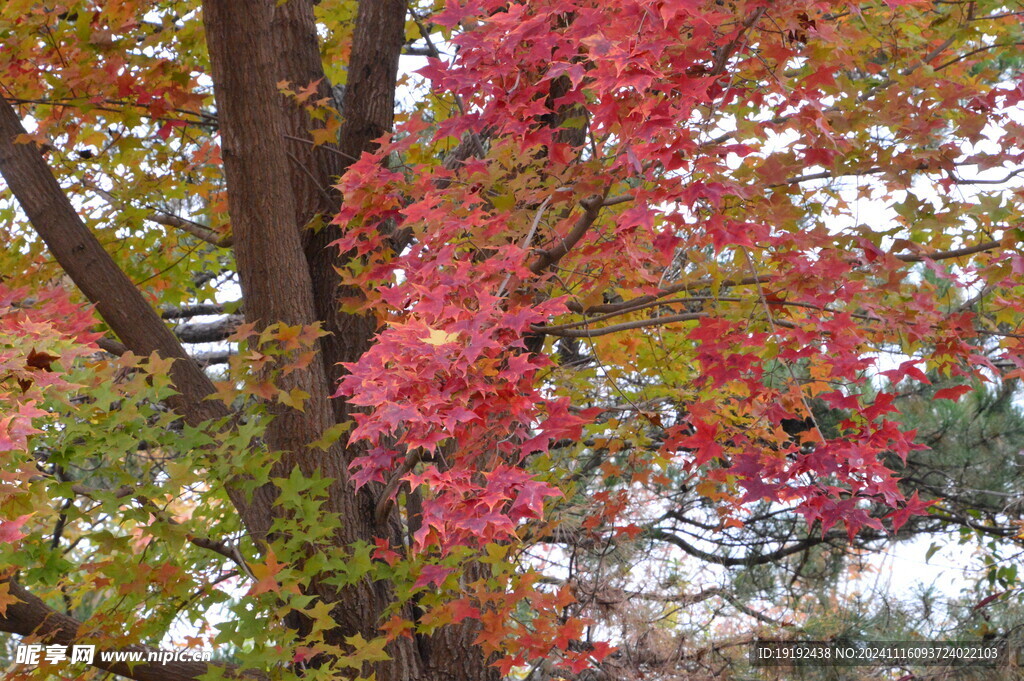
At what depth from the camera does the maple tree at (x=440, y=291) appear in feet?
7.75

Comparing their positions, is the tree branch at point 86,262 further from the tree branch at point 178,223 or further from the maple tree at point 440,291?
the tree branch at point 178,223

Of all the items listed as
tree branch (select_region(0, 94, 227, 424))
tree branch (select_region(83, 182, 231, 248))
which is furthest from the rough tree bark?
tree branch (select_region(83, 182, 231, 248))

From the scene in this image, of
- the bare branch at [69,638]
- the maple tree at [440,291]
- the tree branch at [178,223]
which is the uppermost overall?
the tree branch at [178,223]

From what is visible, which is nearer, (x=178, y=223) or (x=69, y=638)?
(x=69, y=638)

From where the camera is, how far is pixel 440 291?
2406 mm

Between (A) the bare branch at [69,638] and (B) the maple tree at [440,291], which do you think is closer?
(B) the maple tree at [440,291]

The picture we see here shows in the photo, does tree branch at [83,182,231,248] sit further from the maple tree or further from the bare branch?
the bare branch

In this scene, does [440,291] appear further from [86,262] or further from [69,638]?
[69,638]

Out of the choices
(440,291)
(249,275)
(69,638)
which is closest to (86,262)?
(249,275)

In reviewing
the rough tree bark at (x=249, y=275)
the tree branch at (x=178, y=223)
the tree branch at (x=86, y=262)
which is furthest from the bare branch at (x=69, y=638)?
the tree branch at (x=178, y=223)

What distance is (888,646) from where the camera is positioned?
4.68 metres

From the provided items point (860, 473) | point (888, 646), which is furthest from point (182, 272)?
point (888, 646)

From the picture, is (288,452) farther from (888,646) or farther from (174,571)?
(888,646)

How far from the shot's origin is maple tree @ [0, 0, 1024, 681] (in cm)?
236
